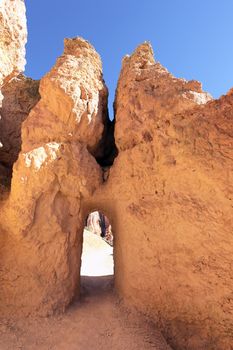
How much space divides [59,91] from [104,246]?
58.1 feet

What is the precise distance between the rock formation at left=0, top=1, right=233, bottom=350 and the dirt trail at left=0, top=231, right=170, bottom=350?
0.27 meters

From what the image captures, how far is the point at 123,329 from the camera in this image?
16.4 feet

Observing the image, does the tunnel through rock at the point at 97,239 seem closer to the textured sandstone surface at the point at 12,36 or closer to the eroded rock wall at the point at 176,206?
the eroded rock wall at the point at 176,206

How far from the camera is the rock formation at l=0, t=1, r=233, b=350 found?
15.2 feet

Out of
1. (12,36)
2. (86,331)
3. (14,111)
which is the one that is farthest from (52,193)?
(12,36)

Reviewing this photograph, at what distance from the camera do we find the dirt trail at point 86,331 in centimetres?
459

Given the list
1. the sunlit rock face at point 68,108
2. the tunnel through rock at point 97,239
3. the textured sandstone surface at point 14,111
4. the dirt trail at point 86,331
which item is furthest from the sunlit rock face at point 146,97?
the tunnel through rock at point 97,239

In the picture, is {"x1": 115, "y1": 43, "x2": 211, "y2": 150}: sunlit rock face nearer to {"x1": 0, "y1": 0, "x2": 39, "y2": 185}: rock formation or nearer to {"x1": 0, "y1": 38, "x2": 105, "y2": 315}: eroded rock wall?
{"x1": 0, "y1": 38, "x2": 105, "y2": 315}: eroded rock wall

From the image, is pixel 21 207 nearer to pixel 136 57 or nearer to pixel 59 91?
pixel 59 91

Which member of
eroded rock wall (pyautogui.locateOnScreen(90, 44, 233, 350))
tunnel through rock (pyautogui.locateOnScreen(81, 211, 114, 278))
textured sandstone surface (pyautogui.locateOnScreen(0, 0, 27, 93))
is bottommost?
tunnel through rock (pyautogui.locateOnScreen(81, 211, 114, 278))

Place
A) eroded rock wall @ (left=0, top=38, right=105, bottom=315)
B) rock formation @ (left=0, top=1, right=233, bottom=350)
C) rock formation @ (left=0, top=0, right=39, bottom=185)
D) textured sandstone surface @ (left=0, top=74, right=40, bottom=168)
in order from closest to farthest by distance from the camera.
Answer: rock formation @ (left=0, top=1, right=233, bottom=350) < eroded rock wall @ (left=0, top=38, right=105, bottom=315) < rock formation @ (left=0, top=0, right=39, bottom=185) < textured sandstone surface @ (left=0, top=74, right=40, bottom=168)

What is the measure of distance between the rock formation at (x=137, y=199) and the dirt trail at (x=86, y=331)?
27 centimetres

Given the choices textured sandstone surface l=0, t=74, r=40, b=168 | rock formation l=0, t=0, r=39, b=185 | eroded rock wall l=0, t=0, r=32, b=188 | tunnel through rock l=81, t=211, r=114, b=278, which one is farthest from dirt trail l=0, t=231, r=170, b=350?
tunnel through rock l=81, t=211, r=114, b=278

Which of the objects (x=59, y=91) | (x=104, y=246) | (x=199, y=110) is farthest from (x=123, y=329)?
(x=104, y=246)
